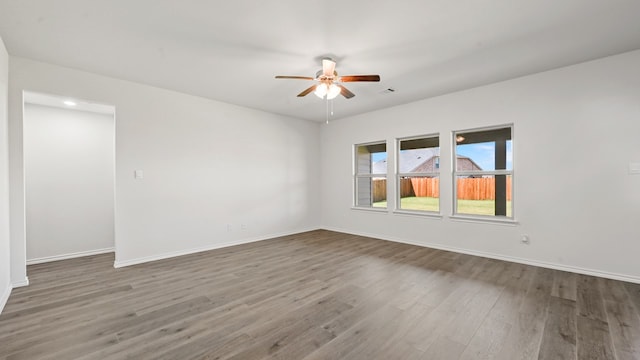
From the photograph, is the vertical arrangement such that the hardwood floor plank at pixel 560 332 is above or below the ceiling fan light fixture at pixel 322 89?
below

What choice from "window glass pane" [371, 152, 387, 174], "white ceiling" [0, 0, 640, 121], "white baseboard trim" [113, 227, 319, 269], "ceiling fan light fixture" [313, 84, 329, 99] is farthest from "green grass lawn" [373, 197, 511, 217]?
"ceiling fan light fixture" [313, 84, 329, 99]

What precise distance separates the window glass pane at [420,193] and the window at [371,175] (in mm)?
484

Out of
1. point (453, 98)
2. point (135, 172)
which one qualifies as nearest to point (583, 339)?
point (453, 98)

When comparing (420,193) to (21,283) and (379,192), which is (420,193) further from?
(21,283)

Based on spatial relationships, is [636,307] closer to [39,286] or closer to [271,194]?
[271,194]

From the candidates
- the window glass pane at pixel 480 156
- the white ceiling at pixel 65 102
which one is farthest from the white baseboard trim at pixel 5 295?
the window glass pane at pixel 480 156

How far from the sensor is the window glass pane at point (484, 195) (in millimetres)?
4262

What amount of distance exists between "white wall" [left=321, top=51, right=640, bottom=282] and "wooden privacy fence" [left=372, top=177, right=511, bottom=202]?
0.27m

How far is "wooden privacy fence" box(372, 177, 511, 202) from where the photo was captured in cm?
443

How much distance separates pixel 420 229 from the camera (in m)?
5.02

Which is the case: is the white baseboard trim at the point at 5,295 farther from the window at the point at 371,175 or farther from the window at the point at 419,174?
the window at the point at 419,174

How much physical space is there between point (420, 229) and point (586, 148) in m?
2.59

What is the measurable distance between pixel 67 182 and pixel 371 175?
5.60 metres

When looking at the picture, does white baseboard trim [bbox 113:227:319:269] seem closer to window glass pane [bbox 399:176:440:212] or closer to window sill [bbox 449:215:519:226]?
window glass pane [bbox 399:176:440:212]
